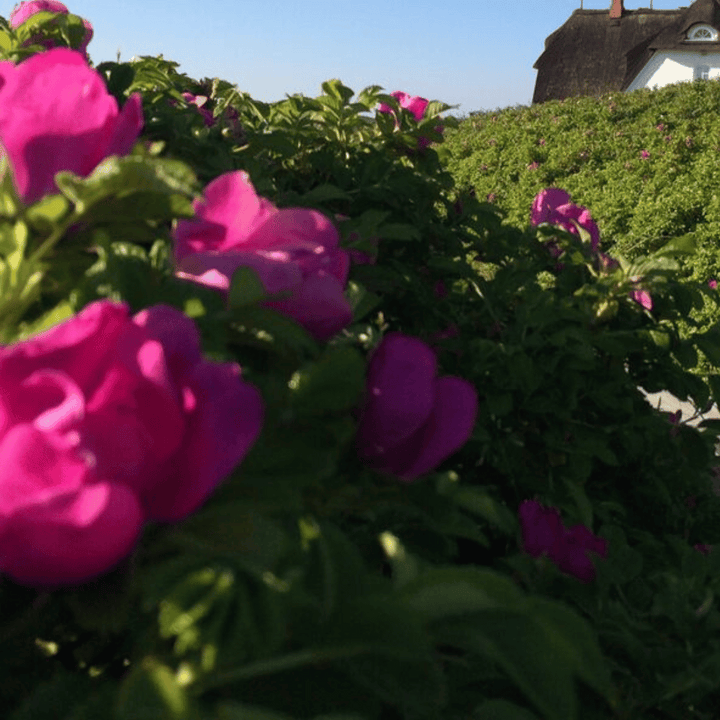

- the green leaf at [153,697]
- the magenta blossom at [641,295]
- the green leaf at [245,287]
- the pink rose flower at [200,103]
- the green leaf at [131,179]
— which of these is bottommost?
the green leaf at [153,697]

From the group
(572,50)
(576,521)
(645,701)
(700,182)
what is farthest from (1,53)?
(572,50)

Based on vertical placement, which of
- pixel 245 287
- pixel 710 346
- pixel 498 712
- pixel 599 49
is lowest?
pixel 498 712

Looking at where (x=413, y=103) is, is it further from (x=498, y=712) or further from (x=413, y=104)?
(x=498, y=712)

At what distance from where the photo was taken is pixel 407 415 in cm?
82

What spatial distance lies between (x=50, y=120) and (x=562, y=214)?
6.77ft

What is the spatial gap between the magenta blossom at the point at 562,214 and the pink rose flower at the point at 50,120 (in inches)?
75.9

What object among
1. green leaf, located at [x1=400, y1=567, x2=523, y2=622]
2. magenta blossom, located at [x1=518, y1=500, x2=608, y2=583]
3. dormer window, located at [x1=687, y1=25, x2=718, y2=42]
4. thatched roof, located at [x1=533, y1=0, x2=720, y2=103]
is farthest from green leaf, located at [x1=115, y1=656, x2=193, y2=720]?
dormer window, located at [x1=687, y1=25, x2=718, y2=42]

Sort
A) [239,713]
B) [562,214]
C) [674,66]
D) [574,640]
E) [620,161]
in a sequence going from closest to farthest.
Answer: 1. [239,713]
2. [574,640]
3. [562,214]
4. [620,161]
5. [674,66]

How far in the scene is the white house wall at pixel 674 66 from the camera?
36.0m

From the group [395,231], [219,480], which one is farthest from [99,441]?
[395,231]

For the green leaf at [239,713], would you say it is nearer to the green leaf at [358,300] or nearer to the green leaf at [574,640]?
the green leaf at [574,640]

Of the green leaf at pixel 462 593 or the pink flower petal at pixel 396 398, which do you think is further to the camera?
the pink flower petal at pixel 396 398

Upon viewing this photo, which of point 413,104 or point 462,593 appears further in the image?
point 413,104

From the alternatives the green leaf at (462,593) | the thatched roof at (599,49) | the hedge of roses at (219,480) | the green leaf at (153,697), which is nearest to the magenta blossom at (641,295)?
the hedge of roses at (219,480)
